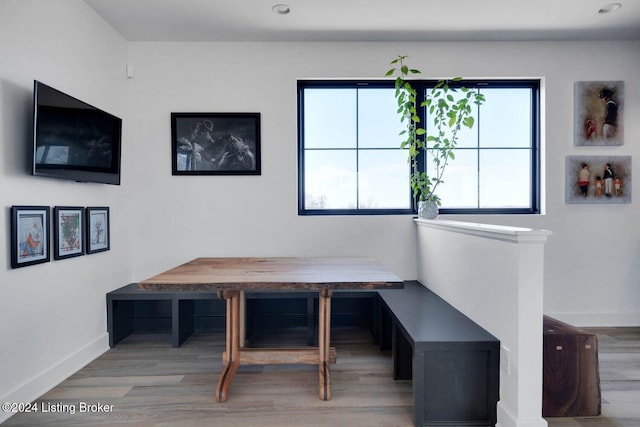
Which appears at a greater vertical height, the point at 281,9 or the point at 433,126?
the point at 281,9

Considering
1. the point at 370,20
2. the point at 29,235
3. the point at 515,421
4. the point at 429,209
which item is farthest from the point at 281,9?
the point at 515,421

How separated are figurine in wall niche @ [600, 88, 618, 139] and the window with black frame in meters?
0.56

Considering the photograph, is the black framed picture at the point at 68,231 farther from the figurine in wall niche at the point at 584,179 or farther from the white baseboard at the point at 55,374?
the figurine in wall niche at the point at 584,179

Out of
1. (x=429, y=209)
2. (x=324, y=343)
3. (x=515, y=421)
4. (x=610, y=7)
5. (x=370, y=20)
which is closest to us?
(x=515, y=421)

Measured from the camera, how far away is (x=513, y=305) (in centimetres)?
189

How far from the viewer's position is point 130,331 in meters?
3.50

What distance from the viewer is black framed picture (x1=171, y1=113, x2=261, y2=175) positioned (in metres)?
3.60

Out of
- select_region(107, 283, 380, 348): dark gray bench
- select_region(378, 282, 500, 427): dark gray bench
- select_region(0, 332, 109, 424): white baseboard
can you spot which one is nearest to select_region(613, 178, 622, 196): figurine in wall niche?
select_region(107, 283, 380, 348): dark gray bench

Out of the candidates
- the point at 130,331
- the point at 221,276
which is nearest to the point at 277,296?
the point at 221,276

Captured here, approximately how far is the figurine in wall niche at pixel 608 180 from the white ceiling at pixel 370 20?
→ 118 cm

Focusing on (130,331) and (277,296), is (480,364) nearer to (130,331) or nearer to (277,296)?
(277,296)

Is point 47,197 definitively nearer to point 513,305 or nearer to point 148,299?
point 148,299

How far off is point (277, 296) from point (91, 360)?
1.43m

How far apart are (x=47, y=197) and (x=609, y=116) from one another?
461cm
